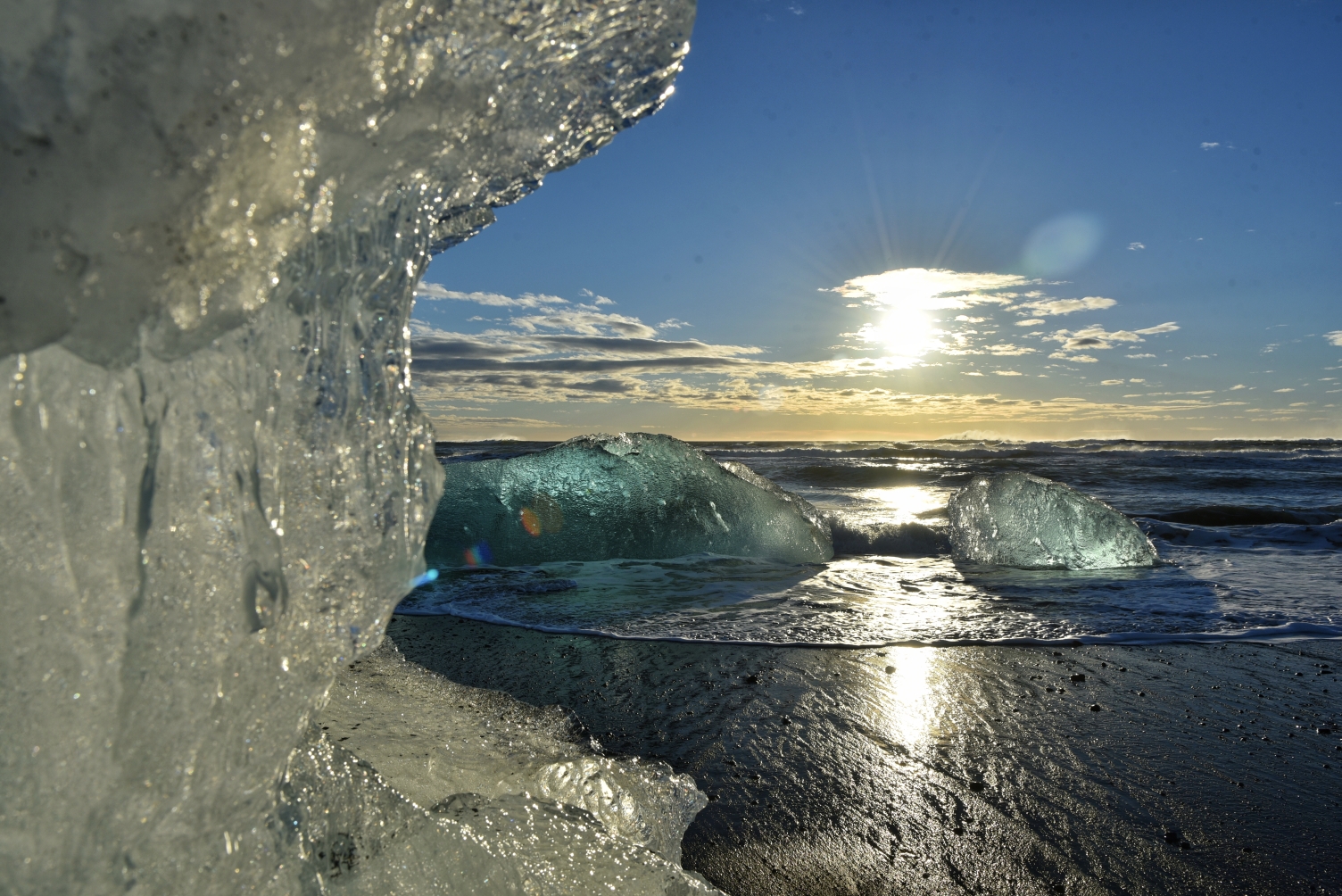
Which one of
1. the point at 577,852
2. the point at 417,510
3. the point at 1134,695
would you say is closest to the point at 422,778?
the point at 577,852

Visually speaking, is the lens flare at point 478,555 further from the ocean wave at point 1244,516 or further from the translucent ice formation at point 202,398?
the ocean wave at point 1244,516

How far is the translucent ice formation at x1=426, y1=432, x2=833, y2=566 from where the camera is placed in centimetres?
486

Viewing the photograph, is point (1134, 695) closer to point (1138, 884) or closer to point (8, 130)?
point (1138, 884)

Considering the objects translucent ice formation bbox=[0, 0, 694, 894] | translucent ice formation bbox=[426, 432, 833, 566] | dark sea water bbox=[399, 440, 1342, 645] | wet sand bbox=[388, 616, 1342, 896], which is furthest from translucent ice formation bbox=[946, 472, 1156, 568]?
translucent ice formation bbox=[0, 0, 694, 894]

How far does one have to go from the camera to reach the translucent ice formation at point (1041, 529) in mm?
4754

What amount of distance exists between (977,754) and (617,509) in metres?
3.16

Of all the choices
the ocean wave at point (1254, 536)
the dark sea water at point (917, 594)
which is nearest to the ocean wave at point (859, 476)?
the dark sea water at point (917, 594)

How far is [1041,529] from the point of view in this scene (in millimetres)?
4895

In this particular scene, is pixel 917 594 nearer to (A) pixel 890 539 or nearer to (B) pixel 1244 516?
(A) pixel 890 539

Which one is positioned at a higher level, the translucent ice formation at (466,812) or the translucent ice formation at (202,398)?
the translucent ice formation at (202,398)

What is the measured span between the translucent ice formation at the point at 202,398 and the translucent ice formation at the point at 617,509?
3.79 metres

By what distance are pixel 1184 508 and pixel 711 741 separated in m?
8.97

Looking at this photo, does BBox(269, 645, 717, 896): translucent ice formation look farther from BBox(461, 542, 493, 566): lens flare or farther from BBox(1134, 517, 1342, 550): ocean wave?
BBox(1134, 517, 1342, 550): ocean wave

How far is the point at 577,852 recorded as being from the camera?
117 centimetres
